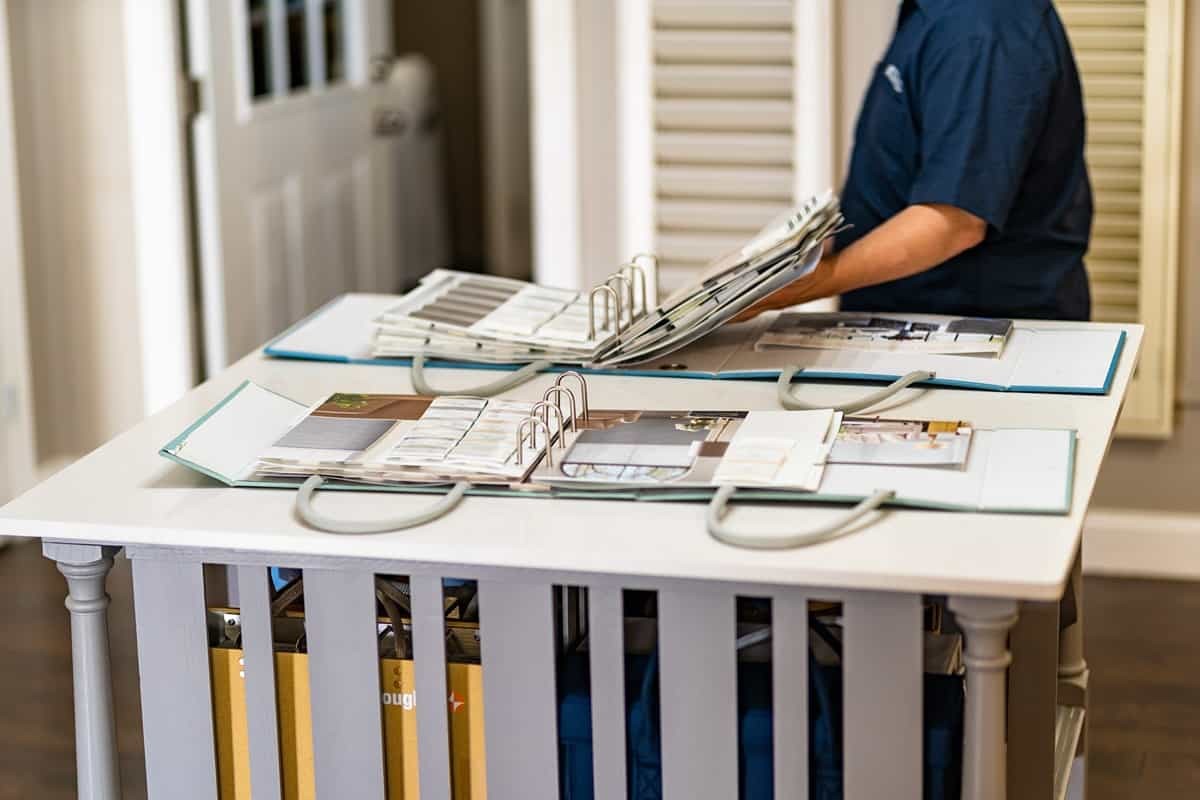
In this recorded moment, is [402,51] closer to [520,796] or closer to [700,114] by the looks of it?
[700,114]

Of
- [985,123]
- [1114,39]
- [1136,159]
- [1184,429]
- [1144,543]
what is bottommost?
[1144,543]

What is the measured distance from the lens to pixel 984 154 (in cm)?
194

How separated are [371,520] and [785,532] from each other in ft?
1.18

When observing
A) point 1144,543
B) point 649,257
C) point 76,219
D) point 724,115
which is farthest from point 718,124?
point 76,219

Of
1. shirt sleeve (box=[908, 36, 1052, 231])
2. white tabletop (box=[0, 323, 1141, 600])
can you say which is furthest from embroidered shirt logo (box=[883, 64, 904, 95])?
white tabletop (box=[0, 323, 1141, 600])

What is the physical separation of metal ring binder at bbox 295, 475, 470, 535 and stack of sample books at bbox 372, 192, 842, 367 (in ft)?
1.47

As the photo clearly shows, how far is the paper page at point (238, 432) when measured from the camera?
5.09ft

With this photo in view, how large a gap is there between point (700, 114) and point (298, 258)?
1.17 m

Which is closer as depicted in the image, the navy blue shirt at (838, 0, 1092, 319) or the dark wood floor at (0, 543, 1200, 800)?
the navy blue shirt at (838, 0, 1092, 319)

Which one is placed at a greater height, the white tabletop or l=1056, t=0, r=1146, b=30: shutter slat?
l=1056, t=0, r=1146, b=30: shutter slat

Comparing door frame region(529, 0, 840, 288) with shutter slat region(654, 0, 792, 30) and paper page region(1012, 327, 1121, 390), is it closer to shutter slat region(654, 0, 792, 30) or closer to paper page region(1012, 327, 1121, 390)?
shutter slat region(654, 0, 792, 30)

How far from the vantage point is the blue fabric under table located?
1445 mm

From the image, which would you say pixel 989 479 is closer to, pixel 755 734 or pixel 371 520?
pixel 755 734

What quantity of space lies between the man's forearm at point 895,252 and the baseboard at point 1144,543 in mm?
1292
